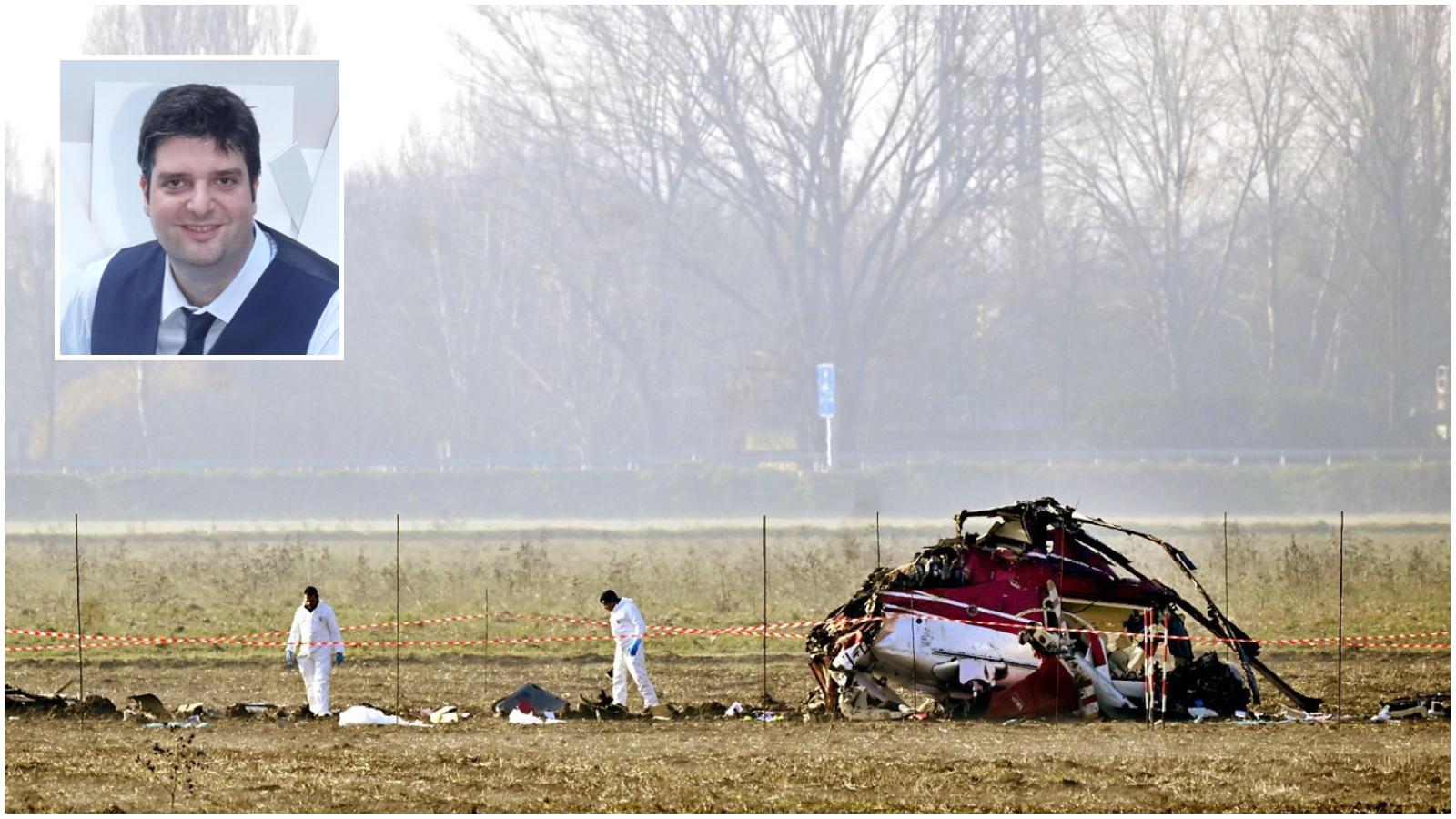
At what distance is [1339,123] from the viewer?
64.1 m

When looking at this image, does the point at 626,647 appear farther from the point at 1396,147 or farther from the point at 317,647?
the point at 1396,147

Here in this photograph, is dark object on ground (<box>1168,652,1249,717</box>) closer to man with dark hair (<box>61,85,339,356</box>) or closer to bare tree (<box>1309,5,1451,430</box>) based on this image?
man with dark hair (<box>61,85,339,356</box>)

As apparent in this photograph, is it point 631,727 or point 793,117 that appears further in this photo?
point 793,117

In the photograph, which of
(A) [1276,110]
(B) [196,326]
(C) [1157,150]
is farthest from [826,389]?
(B) [196,326]

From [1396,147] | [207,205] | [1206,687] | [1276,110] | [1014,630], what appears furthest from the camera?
[1276,110]

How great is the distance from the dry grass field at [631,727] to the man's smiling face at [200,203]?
5210 millimetres

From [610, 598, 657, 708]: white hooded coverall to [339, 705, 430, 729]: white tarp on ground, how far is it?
1.83 meters

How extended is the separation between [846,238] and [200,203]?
47203 millimetres

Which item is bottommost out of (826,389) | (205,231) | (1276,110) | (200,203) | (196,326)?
(826,389)

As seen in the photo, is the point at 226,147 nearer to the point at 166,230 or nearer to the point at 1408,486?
the point at 166,230

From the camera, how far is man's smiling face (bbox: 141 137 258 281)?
67.9 feet

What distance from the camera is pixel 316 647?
15.9 meters

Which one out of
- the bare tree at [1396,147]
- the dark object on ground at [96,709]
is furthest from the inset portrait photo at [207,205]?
the bare tree at [1396,147]

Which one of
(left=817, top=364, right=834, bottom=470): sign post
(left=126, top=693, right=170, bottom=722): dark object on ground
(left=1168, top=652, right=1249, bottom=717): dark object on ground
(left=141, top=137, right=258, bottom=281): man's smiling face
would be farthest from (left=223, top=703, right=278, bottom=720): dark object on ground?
(left=817, top=364, right=834, bottom=470): sign post
